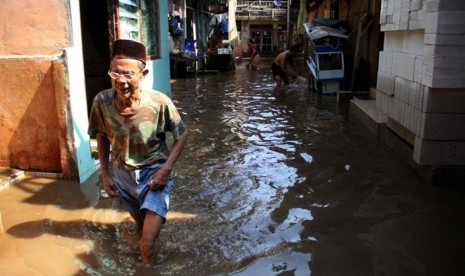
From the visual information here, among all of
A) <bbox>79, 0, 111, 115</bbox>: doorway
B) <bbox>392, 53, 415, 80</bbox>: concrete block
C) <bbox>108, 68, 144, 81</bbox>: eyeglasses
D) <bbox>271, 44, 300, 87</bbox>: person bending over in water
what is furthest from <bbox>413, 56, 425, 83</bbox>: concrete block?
<bbox>271, 44, 300, 87</bbox>: person bending over in water

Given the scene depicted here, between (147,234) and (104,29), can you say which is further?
(104,29)

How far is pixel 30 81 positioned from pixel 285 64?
11172mm

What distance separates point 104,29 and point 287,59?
7.54 m

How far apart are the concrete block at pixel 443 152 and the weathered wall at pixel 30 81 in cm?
444

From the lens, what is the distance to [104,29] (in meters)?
9.20

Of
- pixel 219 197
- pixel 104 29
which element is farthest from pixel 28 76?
pixel 104 29

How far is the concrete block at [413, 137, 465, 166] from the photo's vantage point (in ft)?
17.5

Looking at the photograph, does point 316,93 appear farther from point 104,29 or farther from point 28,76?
point 28,76

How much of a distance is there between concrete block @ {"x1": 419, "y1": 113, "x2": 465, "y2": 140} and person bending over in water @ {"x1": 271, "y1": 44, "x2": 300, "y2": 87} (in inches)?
391

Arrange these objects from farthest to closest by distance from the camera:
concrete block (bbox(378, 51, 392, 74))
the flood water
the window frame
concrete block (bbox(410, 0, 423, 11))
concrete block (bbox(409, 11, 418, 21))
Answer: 1. the window frame
2. concrete block (bbox(378, 51, 392, 74))
3. concrete block (bbox(409, 11, 418, 21))
4. concrete block (bbox(410, 0, 423, 11))
5. the flood water

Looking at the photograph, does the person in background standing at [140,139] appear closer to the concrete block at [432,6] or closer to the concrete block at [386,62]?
the concrete block at [432,6]

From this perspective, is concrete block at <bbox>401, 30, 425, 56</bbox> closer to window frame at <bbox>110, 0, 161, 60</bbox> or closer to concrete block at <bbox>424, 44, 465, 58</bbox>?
concrete block at <bbox>424, 44, 465, 58</bbox>

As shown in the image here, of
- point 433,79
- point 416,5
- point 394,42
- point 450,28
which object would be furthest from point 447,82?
point 394,42

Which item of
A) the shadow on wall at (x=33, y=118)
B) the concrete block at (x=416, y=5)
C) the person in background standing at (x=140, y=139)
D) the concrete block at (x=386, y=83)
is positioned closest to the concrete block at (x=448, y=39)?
the concrete block at (x=416, y=5)
